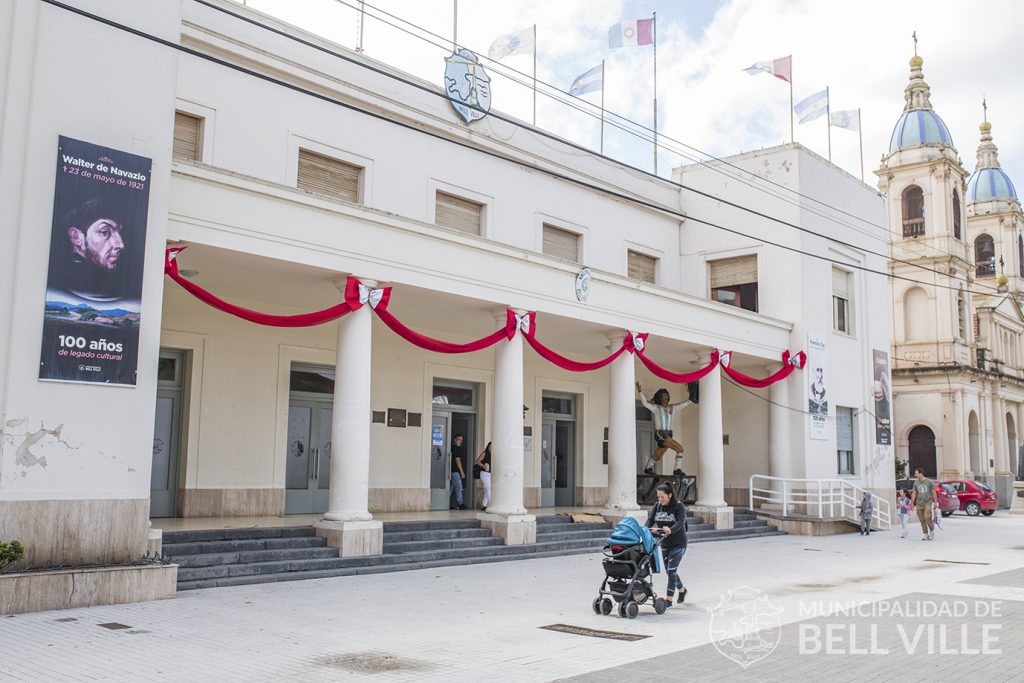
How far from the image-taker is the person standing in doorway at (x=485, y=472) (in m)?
19.4

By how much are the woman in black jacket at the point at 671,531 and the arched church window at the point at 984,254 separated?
2200 inches

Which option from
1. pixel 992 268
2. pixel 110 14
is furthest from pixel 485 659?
pixel 992 268

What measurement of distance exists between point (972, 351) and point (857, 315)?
26.2 meters

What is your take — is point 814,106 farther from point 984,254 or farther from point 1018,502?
point 984,254

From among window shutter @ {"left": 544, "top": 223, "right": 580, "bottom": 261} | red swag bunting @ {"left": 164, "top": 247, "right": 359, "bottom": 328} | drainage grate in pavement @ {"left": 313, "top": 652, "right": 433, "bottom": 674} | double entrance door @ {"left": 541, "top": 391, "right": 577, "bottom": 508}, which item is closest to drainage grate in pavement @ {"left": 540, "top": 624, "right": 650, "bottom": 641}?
drainage grate in pavement @ {"left": 313, "top": 652, "right": 433, "bottom": 674}

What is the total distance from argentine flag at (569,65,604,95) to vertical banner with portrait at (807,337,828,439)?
28.7ft

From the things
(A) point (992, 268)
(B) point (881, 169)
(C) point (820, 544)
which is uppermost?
(B) point (881, 169)

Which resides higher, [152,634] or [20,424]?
[20,424]

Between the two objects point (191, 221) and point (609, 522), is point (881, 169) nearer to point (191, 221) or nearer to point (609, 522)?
point (609, 522)

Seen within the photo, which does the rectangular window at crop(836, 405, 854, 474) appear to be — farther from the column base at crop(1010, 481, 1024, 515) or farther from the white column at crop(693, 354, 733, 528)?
the column base at crop(1010, 481, 1024, 515)

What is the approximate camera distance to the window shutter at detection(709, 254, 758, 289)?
84.0 ft

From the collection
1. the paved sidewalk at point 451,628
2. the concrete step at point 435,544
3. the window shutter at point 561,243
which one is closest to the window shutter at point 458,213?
the window shutter at point 561,243

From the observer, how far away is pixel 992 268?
59125 millimetres

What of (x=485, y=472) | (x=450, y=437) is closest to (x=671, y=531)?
(x=485, y=472)
